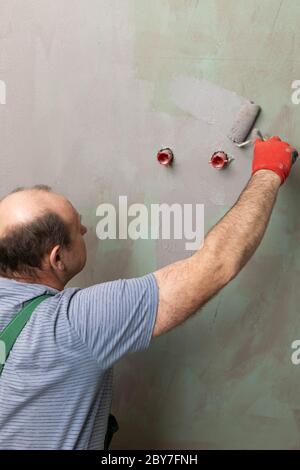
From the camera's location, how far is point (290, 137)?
3.43 ft

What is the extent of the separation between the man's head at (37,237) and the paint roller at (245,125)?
403 mm

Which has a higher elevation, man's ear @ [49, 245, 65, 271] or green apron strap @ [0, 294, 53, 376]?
man's ear @ [49, 245, 65, 271]

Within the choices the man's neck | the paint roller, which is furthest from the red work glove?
the man's neck

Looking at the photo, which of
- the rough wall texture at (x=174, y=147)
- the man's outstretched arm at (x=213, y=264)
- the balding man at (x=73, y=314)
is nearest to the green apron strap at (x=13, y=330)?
the balding man at (x=73, y=314)

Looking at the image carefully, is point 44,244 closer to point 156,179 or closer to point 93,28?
point 156,179

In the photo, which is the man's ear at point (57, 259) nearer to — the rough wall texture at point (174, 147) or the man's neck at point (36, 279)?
the man's neck at point (36, 279)

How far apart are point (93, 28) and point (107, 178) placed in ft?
1.12

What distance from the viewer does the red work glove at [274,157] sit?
0.96m

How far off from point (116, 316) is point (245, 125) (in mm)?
521

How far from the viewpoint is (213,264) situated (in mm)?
823

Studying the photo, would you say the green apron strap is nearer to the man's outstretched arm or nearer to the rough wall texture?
A: the man's outstretched arm

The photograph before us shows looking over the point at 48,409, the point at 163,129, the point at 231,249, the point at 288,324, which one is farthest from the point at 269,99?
the point at 48,409

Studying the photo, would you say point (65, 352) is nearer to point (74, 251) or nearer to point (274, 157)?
point (74, 251)

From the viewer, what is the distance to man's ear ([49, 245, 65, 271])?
2.95 ft
